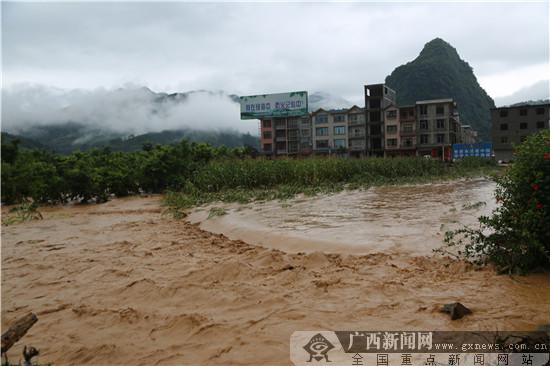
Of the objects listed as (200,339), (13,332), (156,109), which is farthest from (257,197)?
(156,109)

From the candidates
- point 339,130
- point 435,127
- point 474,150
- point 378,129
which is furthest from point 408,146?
point 474,150

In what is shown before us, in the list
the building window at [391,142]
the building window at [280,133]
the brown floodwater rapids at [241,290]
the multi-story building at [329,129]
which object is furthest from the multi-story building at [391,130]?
the brown floodwater rapids at [241,290]

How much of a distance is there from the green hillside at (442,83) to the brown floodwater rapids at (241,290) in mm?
88920

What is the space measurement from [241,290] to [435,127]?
5310 centimetres

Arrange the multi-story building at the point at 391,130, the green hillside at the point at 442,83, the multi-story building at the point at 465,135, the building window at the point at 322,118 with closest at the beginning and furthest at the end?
the multi-story building at the point at 391,130, the building window at the point at 322,118, the multi-story building at the point at 465,135, the green hillside at the point at 442,83

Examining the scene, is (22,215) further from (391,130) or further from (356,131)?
(356,131)

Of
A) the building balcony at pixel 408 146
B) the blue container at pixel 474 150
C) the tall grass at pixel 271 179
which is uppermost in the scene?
the building balcony at pixel 408 146

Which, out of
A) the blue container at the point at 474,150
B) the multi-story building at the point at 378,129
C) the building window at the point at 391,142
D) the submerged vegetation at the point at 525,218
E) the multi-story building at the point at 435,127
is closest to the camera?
the submerged vegetation at the point at 525,218

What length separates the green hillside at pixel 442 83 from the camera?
9000cm

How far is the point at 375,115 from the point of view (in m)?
56.2

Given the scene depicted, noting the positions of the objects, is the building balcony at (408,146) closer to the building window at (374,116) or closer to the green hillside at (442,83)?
the building window at (374,116)

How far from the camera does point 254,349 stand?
301 cm

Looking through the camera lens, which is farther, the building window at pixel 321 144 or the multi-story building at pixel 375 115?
the building window at pixel 321 144

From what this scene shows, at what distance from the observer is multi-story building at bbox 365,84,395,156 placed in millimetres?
55219
